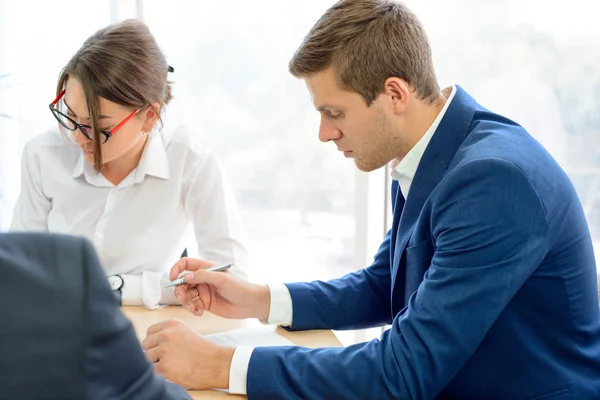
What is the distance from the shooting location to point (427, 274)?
4.54ft

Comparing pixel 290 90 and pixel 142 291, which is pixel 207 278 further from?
pixel 290 90

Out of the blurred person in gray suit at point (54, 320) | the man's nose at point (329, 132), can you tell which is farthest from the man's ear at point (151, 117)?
the blurred person in gray suit at point (54, 320)

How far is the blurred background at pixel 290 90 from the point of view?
272 cm

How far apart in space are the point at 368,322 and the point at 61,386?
1.23 metres

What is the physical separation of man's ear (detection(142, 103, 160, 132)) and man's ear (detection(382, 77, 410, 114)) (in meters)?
A: 0.84

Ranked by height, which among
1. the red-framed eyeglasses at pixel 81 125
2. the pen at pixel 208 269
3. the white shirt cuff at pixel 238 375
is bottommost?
Result: the white shirt cuff at pixel 238 375

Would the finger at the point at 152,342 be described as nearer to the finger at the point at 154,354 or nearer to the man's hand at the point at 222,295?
the finger at the point at 154,354

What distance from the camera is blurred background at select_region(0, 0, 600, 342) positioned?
2.72 m

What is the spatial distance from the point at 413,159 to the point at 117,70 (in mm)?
917

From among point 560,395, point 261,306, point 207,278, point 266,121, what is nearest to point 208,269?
point 207,278

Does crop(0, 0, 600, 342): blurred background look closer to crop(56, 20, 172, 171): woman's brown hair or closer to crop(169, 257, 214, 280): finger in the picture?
crop(56, 20, 172, 171): woman's brown hair

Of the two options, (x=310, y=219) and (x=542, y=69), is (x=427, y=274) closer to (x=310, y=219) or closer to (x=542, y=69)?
(x=542, y=69)

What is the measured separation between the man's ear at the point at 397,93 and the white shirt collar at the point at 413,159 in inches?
3.0

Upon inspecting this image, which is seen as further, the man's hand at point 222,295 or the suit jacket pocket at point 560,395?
the man's hand at point 222,295
